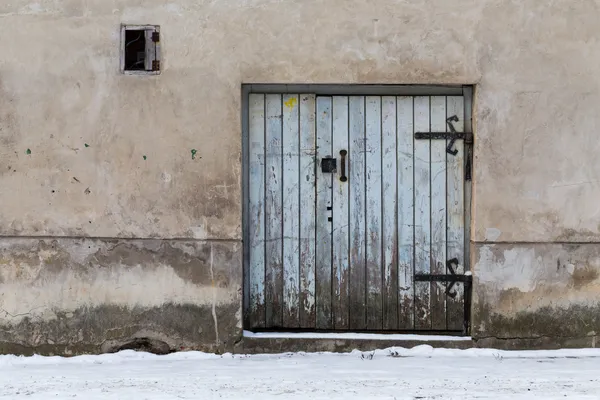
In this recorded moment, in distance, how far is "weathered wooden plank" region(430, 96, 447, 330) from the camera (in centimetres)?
584

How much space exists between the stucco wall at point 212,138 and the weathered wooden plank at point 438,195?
0.24 metres

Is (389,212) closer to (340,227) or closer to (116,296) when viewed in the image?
(340,227)

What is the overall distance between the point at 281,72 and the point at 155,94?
87 centimetres

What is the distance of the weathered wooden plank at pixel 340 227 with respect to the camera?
230 inches

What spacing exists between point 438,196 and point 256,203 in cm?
127

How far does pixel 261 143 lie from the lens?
5844mm

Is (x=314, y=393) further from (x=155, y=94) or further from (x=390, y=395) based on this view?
(x=155, y=94)

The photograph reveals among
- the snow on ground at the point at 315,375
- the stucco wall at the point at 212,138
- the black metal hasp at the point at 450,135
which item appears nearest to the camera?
the snow on ground at the point at 315,375

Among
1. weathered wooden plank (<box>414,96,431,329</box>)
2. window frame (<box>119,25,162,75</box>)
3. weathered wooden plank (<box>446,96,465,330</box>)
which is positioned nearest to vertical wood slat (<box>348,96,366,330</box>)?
weathered wooden plank (<box>414,96,431,329</box>)

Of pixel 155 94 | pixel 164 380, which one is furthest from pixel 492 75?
pixel 164 380

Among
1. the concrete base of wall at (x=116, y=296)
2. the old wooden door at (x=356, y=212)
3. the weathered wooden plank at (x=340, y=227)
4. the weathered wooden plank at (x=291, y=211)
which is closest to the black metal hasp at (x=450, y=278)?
the old wooden door at (x=356, y=212)

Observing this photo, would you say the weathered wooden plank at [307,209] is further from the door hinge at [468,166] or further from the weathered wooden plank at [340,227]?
the door hinge at [468,166]

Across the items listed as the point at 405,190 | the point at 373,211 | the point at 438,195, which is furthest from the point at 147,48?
the point at 438,195

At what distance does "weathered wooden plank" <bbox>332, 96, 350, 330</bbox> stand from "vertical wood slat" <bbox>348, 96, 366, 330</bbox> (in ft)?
0.11
